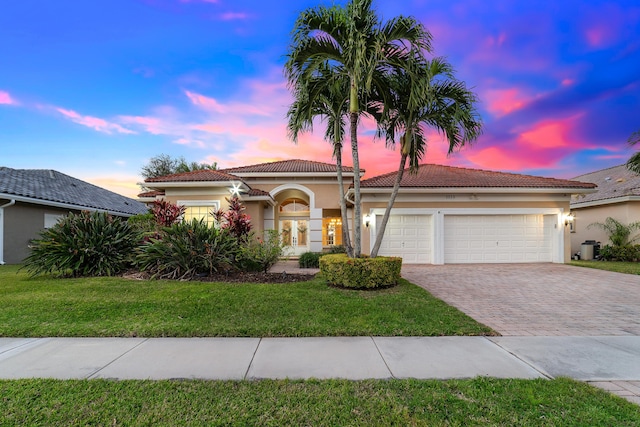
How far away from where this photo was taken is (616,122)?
13.3 meters

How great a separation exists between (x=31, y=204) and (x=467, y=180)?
21.2 metres

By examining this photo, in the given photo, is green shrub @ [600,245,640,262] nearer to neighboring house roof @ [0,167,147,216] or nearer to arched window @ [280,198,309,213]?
arched window @ [280,198,309,213]

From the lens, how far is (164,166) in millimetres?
33031

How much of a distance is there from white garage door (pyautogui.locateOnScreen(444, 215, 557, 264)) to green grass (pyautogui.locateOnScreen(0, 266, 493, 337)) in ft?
22.6

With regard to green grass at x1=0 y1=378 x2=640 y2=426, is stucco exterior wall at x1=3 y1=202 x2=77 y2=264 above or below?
above

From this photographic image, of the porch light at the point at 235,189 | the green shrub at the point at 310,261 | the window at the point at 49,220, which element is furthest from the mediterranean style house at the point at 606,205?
the window at the point at 49,220

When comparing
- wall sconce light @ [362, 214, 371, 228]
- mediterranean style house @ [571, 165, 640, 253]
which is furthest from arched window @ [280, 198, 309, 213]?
mediterranean style house @ [571, 165, 640, 253]

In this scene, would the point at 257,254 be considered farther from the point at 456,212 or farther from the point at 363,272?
the point at 456,212

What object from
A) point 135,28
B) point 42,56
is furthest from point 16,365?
point 42,56

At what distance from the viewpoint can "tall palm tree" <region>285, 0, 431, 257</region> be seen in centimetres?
658

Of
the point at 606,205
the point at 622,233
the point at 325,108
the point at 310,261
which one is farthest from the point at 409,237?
the point at 606,205

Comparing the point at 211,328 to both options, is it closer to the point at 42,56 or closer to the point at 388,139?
the point at 388,139

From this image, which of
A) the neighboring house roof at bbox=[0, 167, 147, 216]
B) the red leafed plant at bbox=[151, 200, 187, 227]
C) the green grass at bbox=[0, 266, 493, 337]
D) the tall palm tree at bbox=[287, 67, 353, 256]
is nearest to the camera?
the green grass at bbox=[0, 266, 493, 337]

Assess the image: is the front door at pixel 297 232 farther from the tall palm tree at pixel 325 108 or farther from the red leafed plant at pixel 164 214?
the tall palm tree at pixel 325 108
